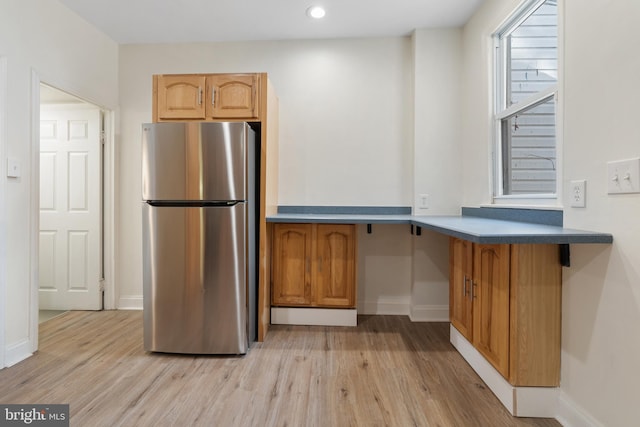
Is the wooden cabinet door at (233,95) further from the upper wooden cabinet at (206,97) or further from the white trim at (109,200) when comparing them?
the white trim at (109,200)

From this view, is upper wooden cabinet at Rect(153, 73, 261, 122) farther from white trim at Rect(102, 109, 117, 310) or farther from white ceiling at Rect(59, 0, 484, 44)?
white trim at Rect(102, 109, 117, 310)

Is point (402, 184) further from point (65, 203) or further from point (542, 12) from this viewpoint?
point (65, 203)

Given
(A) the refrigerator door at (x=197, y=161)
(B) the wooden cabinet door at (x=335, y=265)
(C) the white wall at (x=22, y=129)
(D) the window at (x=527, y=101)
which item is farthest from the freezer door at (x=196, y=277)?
(D) the window at (x=527, y=101)

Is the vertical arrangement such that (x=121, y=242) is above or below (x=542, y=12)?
below

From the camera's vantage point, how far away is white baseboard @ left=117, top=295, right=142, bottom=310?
9.75 feet

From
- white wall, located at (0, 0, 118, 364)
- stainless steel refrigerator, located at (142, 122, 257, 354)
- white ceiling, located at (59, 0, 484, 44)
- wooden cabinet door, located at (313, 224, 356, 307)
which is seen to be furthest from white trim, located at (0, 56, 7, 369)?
wooden cabinet door, located at (313, 224, 356, 307)

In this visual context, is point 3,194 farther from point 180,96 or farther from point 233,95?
point 233,95

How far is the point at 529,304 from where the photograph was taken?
1.46 m

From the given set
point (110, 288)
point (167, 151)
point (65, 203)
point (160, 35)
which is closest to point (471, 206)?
point (167, 151)

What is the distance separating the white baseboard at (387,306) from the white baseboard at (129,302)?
217 centimetres

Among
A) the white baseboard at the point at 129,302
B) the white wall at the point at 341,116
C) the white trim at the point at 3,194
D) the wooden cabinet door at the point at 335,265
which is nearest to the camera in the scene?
the white trim at the point at 3,194

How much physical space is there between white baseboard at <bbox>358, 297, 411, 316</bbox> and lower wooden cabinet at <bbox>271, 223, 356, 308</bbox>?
1.24 ft

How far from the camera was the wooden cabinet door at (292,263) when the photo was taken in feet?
8.35

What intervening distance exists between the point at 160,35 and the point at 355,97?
1899 millimetres
